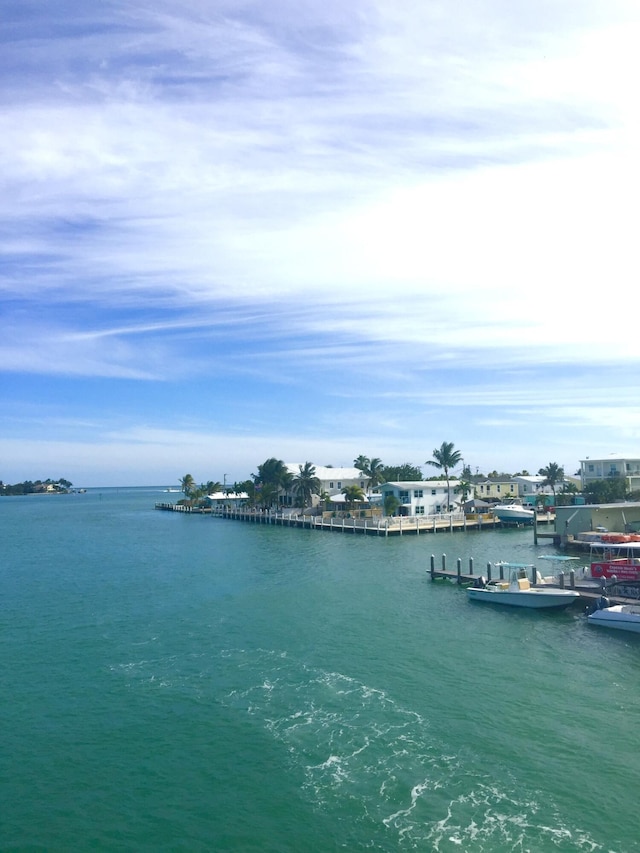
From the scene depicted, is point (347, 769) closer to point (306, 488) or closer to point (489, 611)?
point (489, 611)

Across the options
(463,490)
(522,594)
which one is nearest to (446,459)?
(463,490)

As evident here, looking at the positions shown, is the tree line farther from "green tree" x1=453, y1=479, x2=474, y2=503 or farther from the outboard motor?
the outboard motor

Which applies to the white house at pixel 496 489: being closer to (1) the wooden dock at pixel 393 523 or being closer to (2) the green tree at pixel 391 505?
(1) the wooden dock at pixel 393 523

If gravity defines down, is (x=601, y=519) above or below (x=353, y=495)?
below

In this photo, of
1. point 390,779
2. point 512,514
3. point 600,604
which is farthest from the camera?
point 512,514

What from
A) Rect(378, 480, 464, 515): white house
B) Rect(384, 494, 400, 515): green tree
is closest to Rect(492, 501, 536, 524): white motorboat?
Rect(378, 480, 464, 515): white house

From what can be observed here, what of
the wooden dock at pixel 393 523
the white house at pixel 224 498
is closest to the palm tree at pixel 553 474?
the wooden dock at pixel 393 523

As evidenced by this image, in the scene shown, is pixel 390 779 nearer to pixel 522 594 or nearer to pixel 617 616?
pixel 617 616
